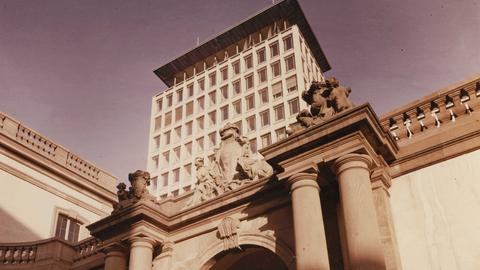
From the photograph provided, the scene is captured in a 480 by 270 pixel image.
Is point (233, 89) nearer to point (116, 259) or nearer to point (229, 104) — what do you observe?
point (229, 104)

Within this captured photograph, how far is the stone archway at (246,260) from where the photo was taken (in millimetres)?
13703

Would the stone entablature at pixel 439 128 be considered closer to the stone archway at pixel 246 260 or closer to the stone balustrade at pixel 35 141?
the stone archway at pixel 246 260

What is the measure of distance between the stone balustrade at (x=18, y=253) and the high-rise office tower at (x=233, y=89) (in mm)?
43104

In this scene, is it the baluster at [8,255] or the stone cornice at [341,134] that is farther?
the baluster at [8,255]

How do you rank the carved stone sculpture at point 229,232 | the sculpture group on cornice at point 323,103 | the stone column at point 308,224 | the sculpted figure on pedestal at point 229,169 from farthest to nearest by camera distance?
the sculpted figure on pedestal at point 229,169 < the carved stone sculpture at point 229,232 < the sculpture group on cornice at point 323,103 < the stone column at point 308,224

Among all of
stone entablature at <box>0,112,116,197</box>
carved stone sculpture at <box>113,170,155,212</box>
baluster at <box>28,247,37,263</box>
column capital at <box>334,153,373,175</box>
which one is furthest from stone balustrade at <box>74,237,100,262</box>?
column capital at <box>334,153,373,175</box>

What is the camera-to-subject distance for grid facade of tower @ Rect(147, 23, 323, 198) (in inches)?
2539

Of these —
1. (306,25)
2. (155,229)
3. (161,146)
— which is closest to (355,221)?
(155,229)

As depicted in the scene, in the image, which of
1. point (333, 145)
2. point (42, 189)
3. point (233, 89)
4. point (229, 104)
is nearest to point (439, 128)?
point (333, 145)

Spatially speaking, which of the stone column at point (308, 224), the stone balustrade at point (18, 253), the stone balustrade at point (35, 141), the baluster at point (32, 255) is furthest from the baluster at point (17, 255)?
the stone column at point (308, 224)

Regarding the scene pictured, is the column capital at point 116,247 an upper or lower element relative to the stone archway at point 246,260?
upper

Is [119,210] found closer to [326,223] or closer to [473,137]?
[326,223]

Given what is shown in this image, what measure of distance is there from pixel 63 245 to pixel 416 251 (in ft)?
47.1

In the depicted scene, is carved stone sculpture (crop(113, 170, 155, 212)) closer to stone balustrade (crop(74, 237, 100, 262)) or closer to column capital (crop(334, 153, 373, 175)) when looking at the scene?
stone balustrade (crop(74, 237, 100, 262))
